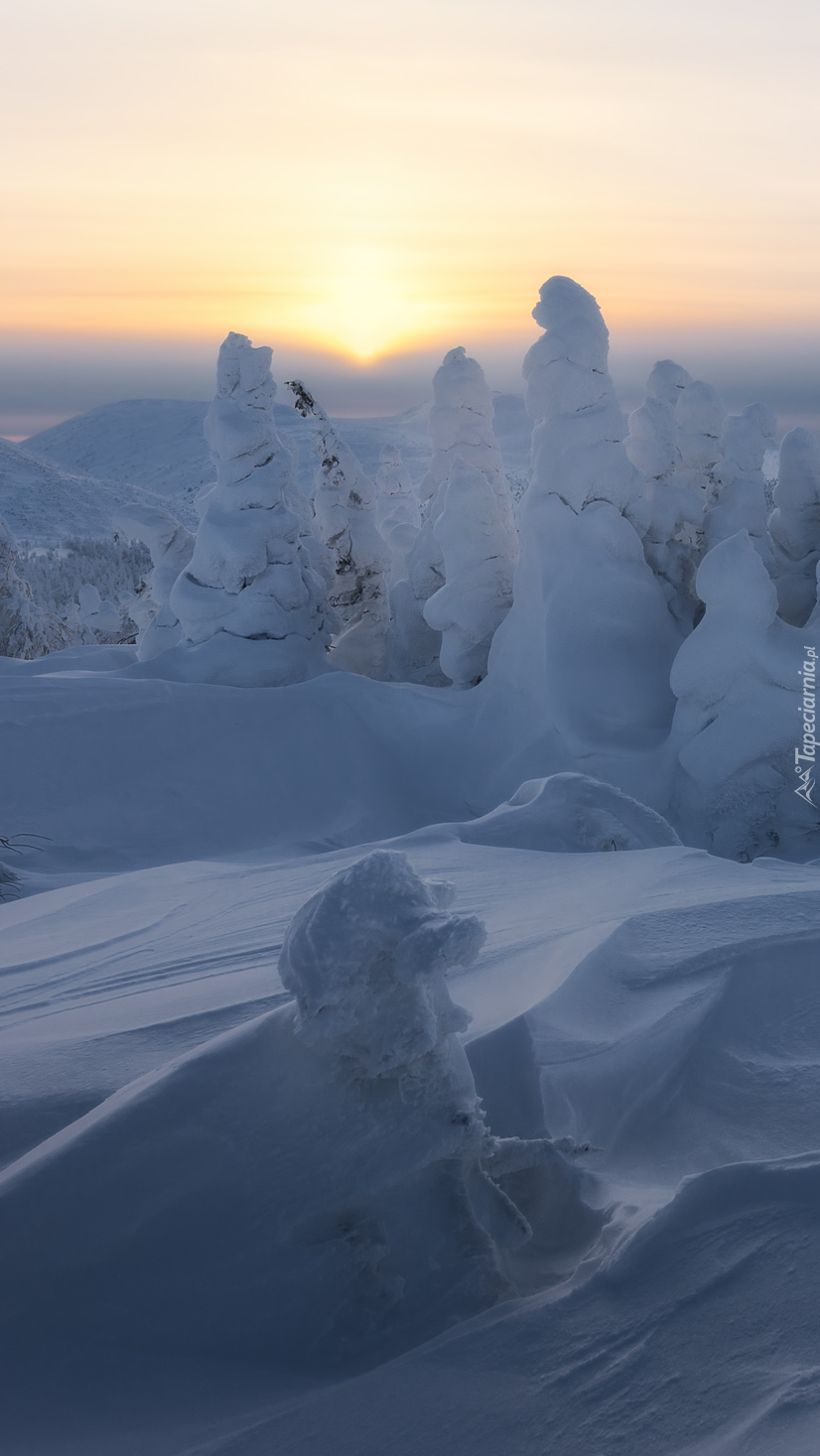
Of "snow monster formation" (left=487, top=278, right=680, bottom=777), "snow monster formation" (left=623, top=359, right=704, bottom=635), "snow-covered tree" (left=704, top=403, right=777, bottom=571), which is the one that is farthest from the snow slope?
"snow monster formation" (left=623, top=359, right=704, bottom=635)

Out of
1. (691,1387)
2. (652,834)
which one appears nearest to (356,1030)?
(691,1387)

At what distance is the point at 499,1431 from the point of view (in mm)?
1991

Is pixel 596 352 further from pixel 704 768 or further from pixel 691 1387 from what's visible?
pixel 691 1387

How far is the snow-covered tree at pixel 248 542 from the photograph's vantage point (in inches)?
582

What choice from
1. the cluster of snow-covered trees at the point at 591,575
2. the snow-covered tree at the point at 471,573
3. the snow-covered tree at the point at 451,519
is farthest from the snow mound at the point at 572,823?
the snow-covered tree at the point at 451,519

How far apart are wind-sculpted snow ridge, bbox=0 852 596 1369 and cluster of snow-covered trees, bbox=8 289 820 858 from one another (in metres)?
9.55

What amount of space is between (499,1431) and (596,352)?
42.1ft

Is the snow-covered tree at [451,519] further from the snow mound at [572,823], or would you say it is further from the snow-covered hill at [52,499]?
the snow-covered hill at [52,499]

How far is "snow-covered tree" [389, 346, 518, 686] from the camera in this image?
15.0m

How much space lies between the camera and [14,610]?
840 inches

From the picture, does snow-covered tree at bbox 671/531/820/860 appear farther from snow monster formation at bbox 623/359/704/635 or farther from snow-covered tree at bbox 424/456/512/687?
snow-covered tree at bbox 424/456/512/687

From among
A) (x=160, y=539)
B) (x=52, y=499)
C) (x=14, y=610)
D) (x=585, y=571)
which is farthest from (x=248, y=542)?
(x=52, y=499)

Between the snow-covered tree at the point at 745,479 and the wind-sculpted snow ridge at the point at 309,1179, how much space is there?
11.7m

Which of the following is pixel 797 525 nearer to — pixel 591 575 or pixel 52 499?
pixel 591 575
